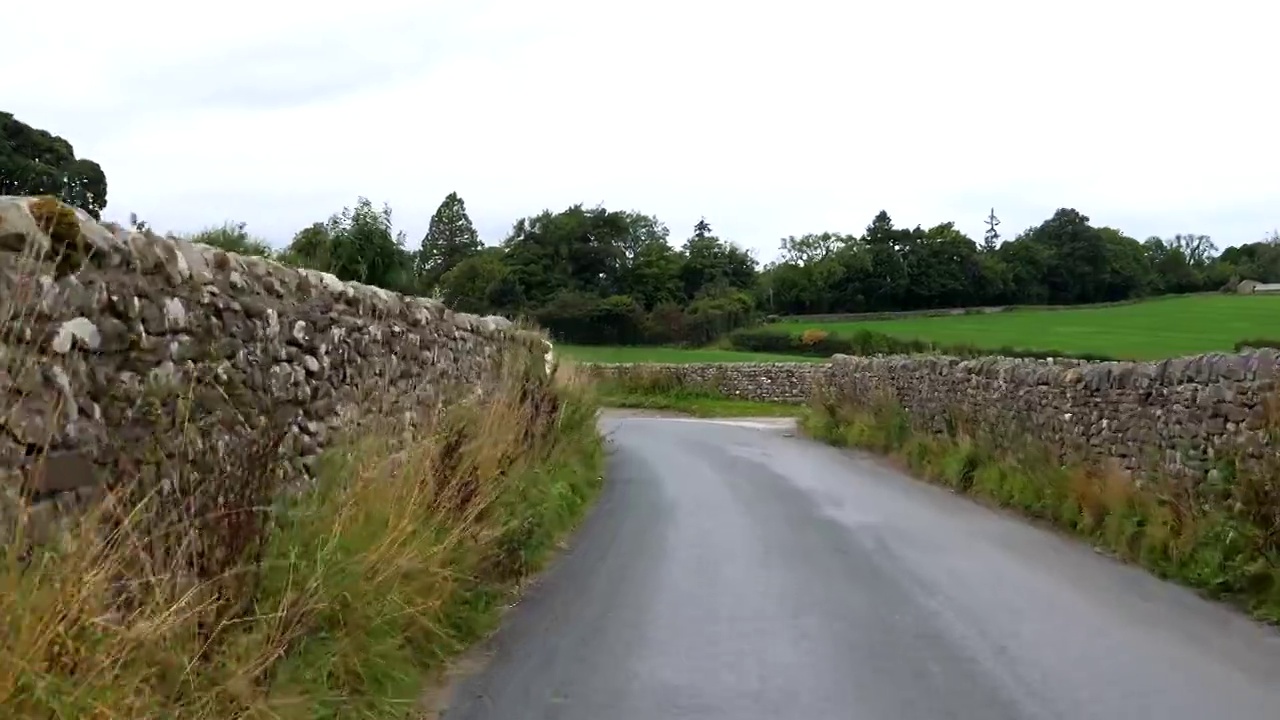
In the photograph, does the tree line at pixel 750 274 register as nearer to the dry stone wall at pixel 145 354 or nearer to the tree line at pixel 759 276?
the tree line at pixel 759 276

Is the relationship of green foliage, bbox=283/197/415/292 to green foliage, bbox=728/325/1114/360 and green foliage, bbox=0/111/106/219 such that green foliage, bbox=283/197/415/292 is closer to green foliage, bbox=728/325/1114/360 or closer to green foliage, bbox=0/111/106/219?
green foliage, bbox=0/111/106/219

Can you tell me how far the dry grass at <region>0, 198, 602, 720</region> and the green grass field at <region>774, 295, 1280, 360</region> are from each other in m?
38.7

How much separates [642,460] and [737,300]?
6272cm

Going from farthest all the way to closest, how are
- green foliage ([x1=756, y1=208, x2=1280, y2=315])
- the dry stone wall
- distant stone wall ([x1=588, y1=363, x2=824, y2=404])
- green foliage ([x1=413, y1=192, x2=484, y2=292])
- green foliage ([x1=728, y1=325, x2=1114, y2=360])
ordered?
1. green foliage ([x1=413, y1=192, x2=484, y2=292])
2. green foliage ([x1=756, y1=208, x2=1280, y2=315])
3. green foliage ([x1=728, y1=325, x2=1114, y2=360])
4. distant stone wall ([x1=588, y1=363, x2=824, y2=404])
5. the dry stone wall

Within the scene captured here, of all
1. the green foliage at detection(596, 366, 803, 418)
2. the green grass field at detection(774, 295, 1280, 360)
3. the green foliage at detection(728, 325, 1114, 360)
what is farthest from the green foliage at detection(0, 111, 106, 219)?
the green foliage at detection(728, 325, 1114, 360)

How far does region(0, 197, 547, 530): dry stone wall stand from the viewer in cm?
411

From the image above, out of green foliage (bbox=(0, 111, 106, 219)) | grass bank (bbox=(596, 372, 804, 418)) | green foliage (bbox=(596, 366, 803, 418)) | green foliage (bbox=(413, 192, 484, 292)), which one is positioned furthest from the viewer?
green foliage (bbox=(413, 192, 484, 292))

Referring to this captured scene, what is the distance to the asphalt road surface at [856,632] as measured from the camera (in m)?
6.16

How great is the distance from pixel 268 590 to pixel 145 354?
1.20 meters

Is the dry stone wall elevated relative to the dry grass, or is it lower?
elevated

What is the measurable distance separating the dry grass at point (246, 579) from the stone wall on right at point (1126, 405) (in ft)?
22.1

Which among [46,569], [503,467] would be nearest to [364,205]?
[503,467]

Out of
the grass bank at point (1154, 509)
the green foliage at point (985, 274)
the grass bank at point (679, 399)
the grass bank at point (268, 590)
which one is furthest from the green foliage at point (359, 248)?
the green foliage at point (985, 274)

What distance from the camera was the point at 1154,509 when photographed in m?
11.1
